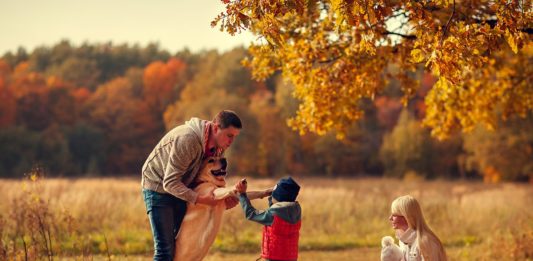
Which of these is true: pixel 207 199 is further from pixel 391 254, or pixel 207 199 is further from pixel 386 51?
pixel 386 51

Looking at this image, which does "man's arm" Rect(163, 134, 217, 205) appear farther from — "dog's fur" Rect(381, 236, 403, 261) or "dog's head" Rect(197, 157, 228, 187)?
"dog's fur" Rect(381, 236, 403, 261)

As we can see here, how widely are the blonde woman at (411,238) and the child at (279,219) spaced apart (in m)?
0.99

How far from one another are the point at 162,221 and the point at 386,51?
695 cm

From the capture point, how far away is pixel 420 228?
748cm

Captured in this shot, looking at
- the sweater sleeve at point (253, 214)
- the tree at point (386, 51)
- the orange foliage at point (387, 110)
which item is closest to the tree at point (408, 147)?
the orange foliage at point (387, 110)

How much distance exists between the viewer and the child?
23.3ft

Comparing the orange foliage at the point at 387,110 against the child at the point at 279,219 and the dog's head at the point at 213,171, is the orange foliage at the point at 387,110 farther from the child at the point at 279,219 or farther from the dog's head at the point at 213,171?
the child at the point at 279,219

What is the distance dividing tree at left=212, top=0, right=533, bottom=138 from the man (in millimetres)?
1403

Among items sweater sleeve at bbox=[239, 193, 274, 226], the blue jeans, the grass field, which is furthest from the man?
the grass field

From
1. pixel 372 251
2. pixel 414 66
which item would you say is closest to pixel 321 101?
pixel 414 66

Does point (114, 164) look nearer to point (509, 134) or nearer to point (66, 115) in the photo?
point (66, 115)

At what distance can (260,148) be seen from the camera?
63.5m

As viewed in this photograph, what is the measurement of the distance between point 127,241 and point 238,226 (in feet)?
9.27

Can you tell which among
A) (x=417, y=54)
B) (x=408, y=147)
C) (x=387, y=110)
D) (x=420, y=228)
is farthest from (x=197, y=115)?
(x=420, y=228)
